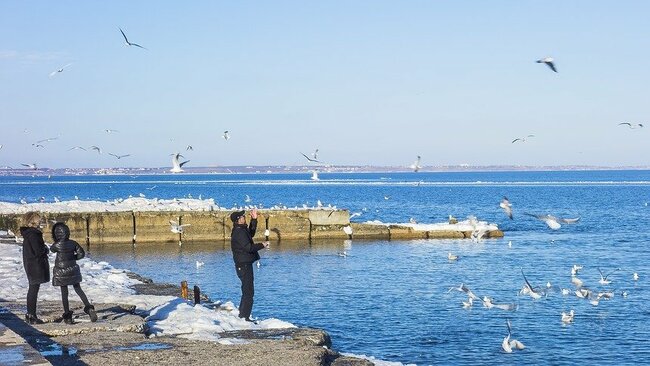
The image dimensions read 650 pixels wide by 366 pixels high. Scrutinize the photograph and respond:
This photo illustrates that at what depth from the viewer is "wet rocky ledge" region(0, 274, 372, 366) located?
39.9 feet

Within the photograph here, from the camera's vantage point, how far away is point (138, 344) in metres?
13.2

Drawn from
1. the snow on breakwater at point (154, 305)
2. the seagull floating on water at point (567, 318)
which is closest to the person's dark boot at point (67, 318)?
the snow on breakwater at point (154, 305)

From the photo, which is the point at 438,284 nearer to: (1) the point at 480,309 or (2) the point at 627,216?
(1) the point at 480,309

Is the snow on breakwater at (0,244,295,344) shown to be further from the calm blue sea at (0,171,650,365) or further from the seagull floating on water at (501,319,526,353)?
the seagull floating on water at (501,319,526,353)

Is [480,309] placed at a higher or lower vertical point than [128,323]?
lower

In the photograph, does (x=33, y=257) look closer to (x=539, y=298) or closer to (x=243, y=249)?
(x=243, y=249)

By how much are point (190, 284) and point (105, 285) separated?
10135 mm

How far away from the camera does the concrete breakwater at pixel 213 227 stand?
4841 centimetres

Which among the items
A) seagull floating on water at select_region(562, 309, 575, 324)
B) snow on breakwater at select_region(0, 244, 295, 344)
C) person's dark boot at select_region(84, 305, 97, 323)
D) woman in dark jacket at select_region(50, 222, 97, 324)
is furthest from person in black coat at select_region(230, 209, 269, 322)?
seagull floating on water at select_region(562, 309, 575, 324)

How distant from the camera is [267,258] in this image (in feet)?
135

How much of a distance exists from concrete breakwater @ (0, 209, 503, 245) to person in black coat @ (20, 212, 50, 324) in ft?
107

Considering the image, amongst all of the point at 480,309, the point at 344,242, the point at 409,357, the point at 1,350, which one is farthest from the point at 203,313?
the point at 344,242

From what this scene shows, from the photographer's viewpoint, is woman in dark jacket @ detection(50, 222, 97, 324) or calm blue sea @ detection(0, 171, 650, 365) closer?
woman in dark jacket @ detection(50, 222, 97, 324)

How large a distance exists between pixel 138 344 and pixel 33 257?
7.35 ft
